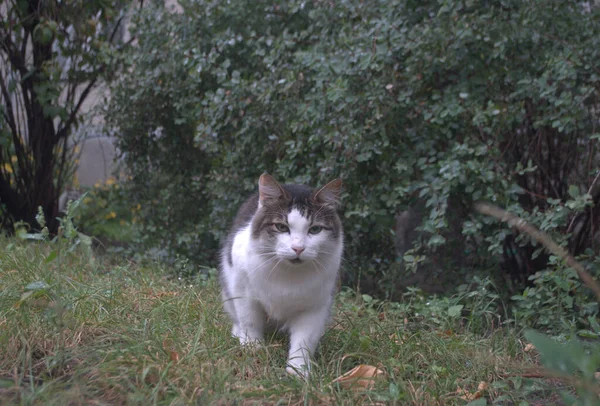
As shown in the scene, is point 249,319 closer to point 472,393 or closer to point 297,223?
point 297,223

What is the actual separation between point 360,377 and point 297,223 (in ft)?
2.33

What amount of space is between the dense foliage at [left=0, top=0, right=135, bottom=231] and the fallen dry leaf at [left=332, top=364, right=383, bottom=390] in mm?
3863

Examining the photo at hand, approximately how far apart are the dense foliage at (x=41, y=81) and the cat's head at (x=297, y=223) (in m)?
3.13

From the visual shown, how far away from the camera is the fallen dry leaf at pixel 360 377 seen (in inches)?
92.4

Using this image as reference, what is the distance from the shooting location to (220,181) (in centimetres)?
483

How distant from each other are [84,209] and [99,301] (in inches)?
138

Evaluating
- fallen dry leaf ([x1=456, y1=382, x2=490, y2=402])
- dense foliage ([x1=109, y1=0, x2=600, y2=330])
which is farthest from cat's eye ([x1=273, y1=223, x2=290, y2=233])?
dense foliage ([x1=109, y1=0, x2=600, y2=330])

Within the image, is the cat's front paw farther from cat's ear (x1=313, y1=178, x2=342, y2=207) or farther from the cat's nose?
cat's ear (x1=313, y1=178, x2=342, y2=207)

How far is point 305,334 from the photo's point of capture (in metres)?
2.69

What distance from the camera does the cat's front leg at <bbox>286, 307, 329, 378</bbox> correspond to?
260 cm

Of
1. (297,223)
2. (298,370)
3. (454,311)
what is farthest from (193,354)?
(454,311)

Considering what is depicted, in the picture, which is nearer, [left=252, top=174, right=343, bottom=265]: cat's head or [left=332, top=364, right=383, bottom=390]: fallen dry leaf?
[left=332, top=364, right=383, bottom=390]: fallen dry leaf

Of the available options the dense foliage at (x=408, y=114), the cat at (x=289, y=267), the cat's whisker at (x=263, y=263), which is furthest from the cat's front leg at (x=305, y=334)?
the dense foliage at (x=408, y=114)

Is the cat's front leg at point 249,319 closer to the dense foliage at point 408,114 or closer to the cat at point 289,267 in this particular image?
the cat at point 289,267
